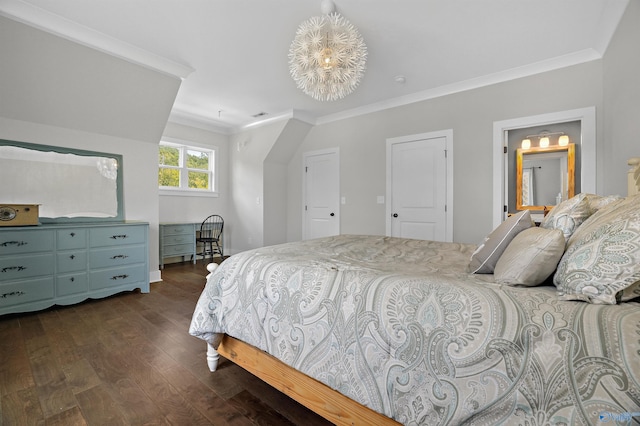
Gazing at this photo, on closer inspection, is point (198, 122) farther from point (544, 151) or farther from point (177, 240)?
point (544, 151)

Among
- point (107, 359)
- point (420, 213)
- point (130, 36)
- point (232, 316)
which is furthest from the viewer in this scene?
point (420, 213)

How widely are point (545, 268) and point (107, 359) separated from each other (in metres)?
2.55

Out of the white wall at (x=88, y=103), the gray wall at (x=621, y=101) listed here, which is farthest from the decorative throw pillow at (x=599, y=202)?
the white wall at (x=88, y=103)

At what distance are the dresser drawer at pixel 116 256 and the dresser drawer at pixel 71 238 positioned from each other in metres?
0.15

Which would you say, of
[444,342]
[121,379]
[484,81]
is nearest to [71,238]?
[121,379]

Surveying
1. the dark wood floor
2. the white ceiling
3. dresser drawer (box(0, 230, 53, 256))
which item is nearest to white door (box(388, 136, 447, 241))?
the white ceiling

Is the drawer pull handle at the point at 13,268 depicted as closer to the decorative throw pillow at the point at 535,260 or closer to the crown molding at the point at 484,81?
the decorative throw pillow at the point at 535,260

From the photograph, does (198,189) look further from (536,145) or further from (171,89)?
(536,145)

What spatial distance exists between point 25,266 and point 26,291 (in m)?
0.24

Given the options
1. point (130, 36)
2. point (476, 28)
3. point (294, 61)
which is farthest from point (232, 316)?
point (476, 28)

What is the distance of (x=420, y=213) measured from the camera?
387cm

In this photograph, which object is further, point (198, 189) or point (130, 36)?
point (198, 189)

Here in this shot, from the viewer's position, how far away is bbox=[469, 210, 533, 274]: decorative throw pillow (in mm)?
1303

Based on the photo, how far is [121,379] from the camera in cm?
168
